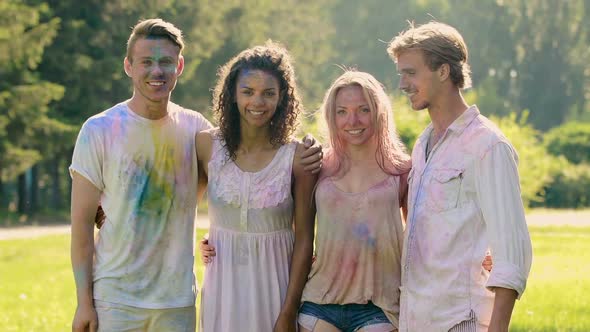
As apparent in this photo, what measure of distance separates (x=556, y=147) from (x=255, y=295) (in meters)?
39.1

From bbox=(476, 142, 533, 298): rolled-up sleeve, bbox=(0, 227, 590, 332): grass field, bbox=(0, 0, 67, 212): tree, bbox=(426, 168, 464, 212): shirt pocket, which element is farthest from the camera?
bbox=(0, 0, 67, 212): tree

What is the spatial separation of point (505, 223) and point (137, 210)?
2123 mm

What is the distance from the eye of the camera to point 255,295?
5473 mm

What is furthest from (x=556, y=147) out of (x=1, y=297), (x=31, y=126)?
(x=1, y=297)

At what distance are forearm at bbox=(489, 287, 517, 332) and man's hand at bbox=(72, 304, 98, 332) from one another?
2.20 m

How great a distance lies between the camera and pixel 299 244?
5.49m

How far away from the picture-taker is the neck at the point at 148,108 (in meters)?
5.47

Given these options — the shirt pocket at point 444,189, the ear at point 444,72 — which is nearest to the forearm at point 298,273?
the shirt pocket at point 444,189

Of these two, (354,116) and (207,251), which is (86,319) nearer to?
(207,251)

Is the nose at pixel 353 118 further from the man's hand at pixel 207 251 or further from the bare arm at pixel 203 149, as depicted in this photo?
the man's hand at pixel 207 251

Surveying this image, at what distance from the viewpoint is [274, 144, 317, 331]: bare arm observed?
5.39m

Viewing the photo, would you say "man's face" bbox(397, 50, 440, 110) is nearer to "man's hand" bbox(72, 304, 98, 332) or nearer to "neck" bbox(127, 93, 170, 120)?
"neck" bbox(127, 93, 170, 120)

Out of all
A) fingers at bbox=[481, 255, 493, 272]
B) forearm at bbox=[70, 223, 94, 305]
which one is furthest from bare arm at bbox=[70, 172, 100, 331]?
fingers at bbox=[481, 255, 493, 272]

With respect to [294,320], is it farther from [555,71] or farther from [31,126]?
[555,71]
